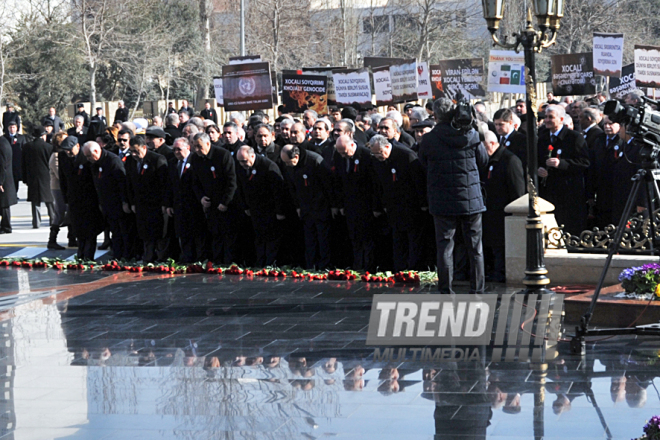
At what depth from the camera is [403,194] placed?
40.6ft

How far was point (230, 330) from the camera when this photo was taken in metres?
9.79

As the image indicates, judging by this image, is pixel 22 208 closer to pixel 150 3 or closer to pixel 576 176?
pixel 576 176

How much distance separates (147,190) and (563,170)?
595cm

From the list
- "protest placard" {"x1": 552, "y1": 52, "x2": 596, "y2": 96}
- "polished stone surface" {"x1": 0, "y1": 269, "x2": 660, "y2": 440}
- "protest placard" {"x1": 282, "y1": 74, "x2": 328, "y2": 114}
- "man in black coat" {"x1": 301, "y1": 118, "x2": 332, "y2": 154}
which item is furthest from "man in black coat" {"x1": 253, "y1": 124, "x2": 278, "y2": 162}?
"protest placard" {"x1": 552, "y1": 52, "x2": 596, "y2": 96}

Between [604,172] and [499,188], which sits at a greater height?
[604,172]

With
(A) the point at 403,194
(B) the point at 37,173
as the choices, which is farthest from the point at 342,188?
(B) the point at 37,173

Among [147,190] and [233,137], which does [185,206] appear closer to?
[147,190]

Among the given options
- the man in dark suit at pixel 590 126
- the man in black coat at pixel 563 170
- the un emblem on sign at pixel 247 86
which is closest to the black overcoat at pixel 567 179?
the man in black coat at pixel 563 170

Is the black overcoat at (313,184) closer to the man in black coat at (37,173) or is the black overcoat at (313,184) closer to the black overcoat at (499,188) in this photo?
the black overcoat at (499,188)

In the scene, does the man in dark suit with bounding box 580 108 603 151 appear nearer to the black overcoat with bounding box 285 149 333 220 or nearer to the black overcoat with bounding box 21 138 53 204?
the black overcoat with bounding box 285 149 333 220

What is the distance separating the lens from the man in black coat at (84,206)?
15.4 metres

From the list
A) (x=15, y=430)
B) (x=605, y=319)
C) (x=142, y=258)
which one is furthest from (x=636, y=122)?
(x=142, y=258)

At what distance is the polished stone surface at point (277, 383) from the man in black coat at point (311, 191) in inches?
90.1

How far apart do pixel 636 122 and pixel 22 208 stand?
64.1ft
